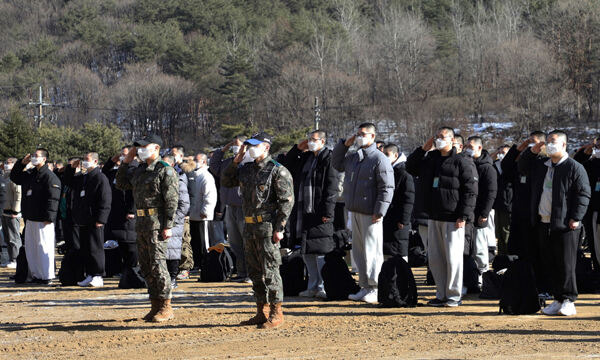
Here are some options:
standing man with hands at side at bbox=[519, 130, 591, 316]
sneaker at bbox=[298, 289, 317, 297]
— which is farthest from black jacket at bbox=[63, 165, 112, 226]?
standing man with hands at side at bbox=[519, 130, 591, 316]

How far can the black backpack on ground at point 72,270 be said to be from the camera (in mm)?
13688

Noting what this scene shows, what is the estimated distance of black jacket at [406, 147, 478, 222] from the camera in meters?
10.2

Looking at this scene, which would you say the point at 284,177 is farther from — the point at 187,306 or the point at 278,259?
the point at 187,306

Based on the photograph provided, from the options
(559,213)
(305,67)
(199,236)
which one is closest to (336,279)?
(559,213)

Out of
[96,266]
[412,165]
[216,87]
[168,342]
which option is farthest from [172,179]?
[216,87]

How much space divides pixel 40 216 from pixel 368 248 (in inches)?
231

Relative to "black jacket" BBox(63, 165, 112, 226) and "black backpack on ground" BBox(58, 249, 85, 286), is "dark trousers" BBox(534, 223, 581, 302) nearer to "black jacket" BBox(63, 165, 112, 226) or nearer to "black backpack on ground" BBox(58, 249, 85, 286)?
"black jacket" BBox(63, 165, 112, 226)

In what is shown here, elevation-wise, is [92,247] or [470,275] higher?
[92,247]

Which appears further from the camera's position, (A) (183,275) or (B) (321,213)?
(A) (183,275)

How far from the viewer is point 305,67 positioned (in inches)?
2896

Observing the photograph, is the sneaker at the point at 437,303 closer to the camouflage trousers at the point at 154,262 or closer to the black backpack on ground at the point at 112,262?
the camouflage trousers at the point at 154,262

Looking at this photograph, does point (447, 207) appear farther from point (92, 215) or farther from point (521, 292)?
point (92, 215)

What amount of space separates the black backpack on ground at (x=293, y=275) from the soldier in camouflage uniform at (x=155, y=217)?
2455 millimetres

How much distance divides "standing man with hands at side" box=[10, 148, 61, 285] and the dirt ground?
2.27 meters
